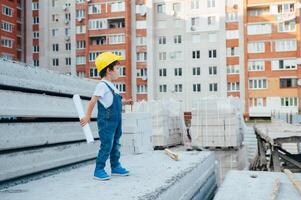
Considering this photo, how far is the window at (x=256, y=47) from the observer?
42156mm

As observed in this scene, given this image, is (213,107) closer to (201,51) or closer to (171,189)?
(171,189)

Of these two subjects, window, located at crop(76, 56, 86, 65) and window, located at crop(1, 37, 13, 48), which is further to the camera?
window, located at crop(76, 56, 86, 65)

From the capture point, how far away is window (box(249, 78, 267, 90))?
4159 centimetres

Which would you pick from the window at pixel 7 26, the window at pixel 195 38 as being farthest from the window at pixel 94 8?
the window at pixel 195 38

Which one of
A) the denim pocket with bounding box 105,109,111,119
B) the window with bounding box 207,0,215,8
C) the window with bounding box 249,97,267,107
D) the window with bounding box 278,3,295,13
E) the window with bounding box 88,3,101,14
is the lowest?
the denim pocket with bounding box 105,109,111,119

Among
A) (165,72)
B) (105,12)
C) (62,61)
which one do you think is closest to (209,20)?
(165,72)

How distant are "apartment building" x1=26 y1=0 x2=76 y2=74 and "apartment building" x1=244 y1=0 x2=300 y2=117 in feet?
72.5

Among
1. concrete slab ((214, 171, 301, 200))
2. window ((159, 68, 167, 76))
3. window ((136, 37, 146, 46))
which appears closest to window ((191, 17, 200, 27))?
window ((136, 37, 146, 46))

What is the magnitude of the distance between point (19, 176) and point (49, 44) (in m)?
48.3

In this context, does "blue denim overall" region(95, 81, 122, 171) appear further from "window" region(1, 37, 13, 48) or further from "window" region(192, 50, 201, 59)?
"window" region(1, 37, 13, 48)

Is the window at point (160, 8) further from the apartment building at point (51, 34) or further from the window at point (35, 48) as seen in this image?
the window at point (35, 48)

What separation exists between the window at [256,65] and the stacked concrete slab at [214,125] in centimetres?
2912

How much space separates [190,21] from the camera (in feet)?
146

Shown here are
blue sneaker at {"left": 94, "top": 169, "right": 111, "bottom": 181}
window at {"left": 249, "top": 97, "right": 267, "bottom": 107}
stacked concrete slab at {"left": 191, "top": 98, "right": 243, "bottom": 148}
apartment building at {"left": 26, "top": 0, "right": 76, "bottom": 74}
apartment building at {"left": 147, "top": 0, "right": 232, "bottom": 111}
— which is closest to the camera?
blue sneaker at {"left": 94, "top": 169, "right": 111, "bottom": 181}
